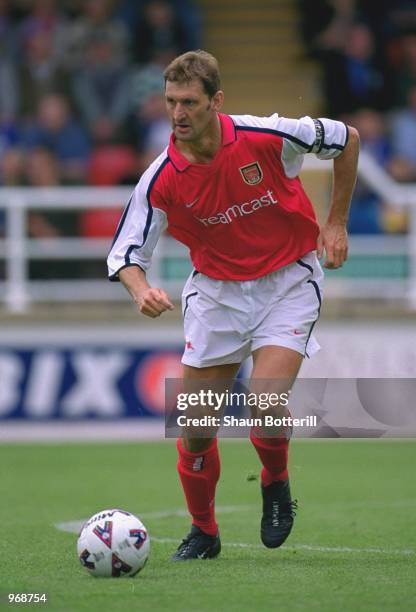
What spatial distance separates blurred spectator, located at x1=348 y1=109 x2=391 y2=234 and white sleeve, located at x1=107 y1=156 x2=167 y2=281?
24.8 ft

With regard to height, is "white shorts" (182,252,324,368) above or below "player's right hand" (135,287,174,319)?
below

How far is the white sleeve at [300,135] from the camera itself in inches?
274

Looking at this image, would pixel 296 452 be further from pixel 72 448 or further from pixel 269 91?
pixel 269 91

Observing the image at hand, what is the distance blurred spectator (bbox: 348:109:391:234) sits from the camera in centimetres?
1446

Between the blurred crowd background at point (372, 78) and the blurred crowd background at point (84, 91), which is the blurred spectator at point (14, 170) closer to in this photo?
the blurred crowd background at point (84, 91)

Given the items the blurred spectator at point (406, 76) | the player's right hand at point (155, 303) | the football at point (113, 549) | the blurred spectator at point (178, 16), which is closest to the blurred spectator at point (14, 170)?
the blurred spectator at point (178, 16)

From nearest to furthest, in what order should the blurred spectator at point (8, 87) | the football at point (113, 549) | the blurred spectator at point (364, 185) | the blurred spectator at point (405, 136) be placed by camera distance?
the football at point (113, 549), the blurred spectator at point (364, 185), the blurred spectator at point (405, 136), the blurred spectator at point (8, 87)

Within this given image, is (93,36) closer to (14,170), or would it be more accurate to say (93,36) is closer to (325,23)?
(14,170)

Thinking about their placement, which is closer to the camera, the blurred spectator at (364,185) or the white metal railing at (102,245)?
the white metal railing at (102,245)

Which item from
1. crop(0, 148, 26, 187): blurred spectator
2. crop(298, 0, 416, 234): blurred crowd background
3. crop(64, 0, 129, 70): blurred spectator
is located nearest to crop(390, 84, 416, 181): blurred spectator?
crop(298, 0, 416, 234): blurred crowd background

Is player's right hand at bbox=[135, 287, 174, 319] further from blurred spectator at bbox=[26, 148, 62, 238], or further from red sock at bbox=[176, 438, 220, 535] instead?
blurred spectator at bbox=[26, 148, 62, 238]

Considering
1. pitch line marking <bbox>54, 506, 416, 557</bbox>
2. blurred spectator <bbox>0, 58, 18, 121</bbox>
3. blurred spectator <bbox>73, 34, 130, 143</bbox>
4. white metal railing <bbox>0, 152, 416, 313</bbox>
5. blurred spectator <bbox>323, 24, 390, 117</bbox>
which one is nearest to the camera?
pitch line marking <bbox>54, 506, 416, 557</bbox>

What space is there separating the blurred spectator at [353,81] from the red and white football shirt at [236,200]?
9.63 meters

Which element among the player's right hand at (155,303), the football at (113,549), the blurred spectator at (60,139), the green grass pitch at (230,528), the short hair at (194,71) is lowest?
the green grass pitch at (230,528)
